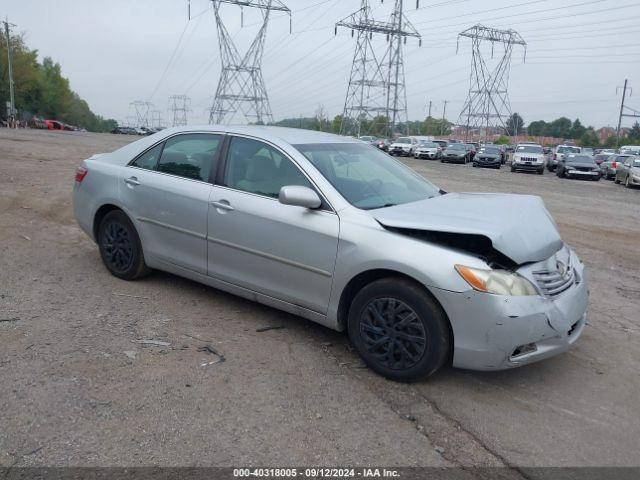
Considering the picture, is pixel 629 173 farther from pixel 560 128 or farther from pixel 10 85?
pixel 560 128

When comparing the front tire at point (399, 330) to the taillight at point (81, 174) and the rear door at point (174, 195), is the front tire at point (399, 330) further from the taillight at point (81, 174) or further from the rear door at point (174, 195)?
the taillight at point (81, 174)

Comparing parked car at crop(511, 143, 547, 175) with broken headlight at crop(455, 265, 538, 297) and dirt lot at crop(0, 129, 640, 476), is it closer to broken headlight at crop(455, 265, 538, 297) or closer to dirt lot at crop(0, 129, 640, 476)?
dirt lot at crop(0, 129, 640, 476)

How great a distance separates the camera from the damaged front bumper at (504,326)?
10.8ft

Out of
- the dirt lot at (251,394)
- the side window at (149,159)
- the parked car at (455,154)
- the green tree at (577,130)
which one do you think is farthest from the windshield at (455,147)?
the green tree at (577,130)

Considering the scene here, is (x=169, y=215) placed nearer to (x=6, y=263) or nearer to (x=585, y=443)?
(x=6, y=263)

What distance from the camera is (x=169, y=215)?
4.84 meters

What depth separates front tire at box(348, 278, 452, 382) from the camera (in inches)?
136

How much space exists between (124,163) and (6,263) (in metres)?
1.76

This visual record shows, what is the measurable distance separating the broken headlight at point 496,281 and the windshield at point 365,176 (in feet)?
3.15

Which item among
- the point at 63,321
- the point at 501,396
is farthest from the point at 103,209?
the point at 501,396

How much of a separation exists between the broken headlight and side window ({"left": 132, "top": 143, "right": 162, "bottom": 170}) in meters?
3.08

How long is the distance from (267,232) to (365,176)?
36.9 inches

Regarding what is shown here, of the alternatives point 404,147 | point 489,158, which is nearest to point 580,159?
point 489,158

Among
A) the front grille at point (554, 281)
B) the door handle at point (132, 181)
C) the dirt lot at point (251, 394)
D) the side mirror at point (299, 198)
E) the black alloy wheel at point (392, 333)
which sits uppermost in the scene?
the side mirror at point (299, 198)
